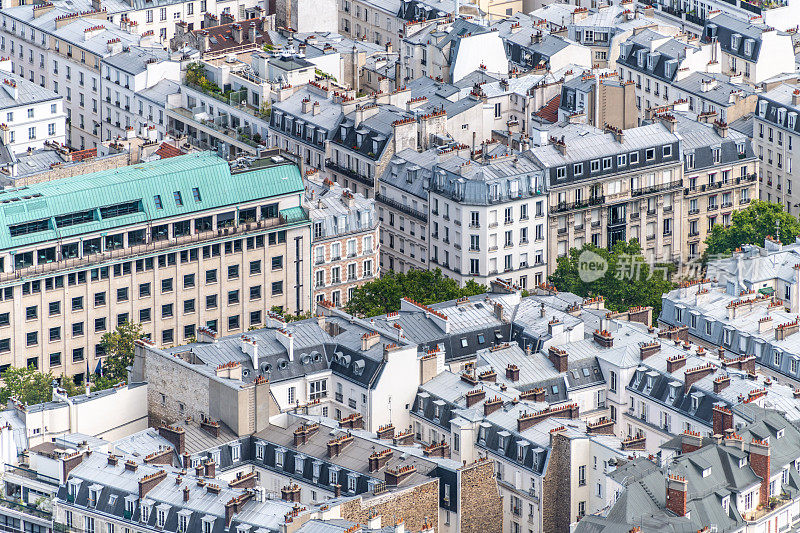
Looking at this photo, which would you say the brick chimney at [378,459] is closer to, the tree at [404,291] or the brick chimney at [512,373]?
the brick chimney at [512,373]

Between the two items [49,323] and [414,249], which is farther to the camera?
[414,249]

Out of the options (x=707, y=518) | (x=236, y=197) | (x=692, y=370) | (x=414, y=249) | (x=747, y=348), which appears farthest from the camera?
(x=414, y=249)

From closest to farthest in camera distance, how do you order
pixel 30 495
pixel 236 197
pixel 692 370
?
1. pixel 30 495
2. pixel 692 370
3. pixel 236 197

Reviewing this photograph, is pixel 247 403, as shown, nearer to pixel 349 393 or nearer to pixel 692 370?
pixel 349 393

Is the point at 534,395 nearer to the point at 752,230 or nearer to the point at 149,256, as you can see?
the point at 149,256

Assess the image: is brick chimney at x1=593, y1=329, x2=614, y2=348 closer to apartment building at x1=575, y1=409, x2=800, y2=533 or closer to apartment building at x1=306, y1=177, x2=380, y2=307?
apartment building at x1=575, y1=409, x2=800, y2=533

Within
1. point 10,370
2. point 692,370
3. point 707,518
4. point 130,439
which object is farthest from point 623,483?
point 10,370

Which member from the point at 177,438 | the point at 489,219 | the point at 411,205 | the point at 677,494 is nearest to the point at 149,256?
the point at 411,205
